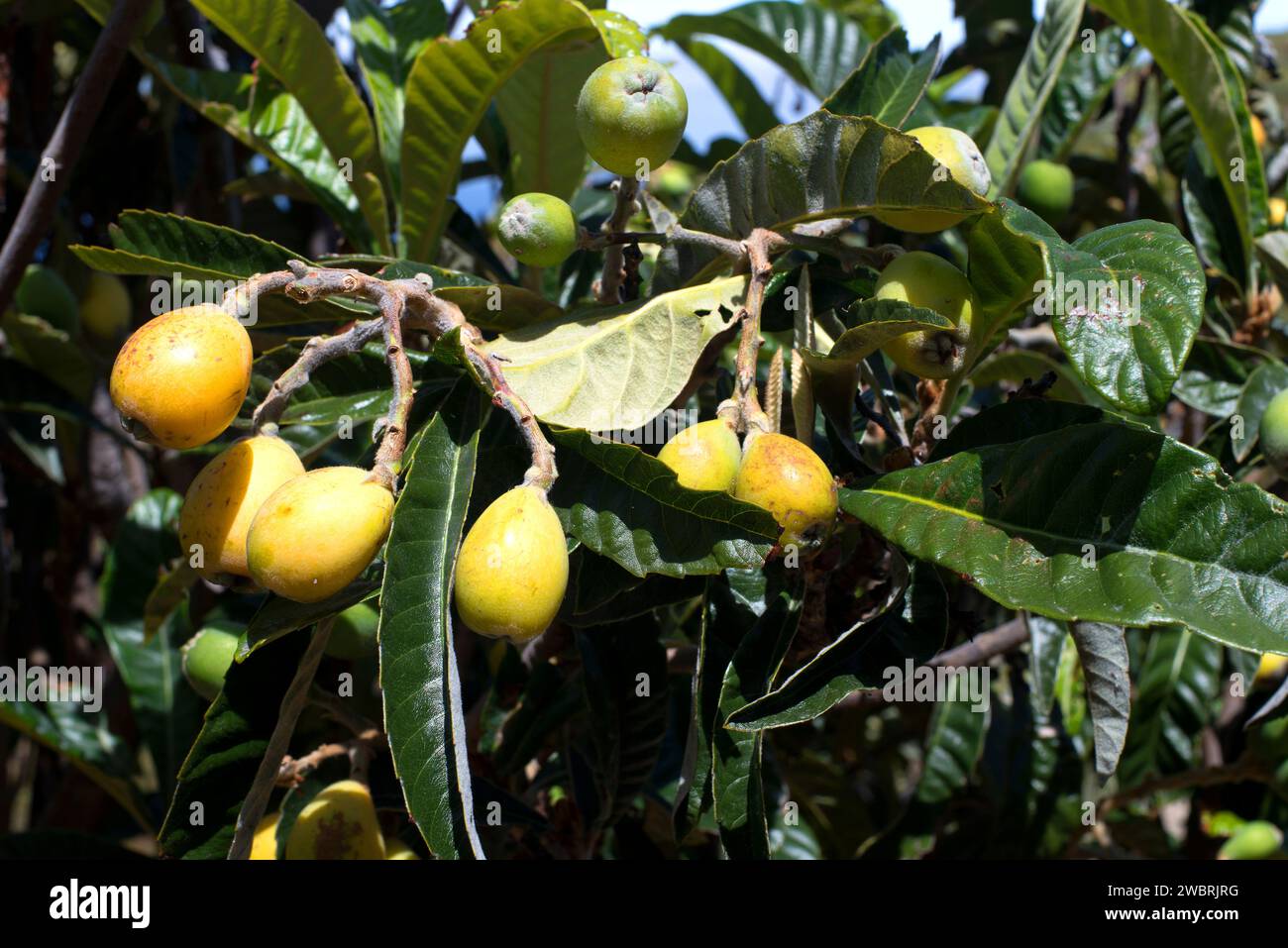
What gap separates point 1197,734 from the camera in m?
2.11

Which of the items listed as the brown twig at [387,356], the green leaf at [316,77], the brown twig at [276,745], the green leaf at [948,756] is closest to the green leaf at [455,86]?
the green leaf at [316,77]

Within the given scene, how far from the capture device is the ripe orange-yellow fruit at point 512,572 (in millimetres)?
884

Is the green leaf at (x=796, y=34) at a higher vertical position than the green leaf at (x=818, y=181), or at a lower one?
higher

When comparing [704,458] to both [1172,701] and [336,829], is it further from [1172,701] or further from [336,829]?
[1172,701]

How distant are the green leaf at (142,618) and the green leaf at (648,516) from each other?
46.2 inches

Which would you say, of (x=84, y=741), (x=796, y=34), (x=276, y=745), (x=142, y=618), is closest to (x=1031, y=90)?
(x=796, y=34)

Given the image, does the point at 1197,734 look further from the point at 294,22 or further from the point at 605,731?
the point at 294,22

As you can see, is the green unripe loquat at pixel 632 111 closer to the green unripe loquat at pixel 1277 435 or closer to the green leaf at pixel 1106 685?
the green leaf at pixel 1106 685

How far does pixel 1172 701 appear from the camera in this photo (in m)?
2.11

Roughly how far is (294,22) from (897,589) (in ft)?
3.67

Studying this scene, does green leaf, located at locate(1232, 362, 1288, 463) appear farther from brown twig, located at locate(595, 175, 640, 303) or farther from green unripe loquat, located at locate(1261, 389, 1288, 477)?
brown twig, located at locate(595, 175, 640, 303)

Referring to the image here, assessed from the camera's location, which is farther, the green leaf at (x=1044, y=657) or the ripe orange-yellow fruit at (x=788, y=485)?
the green leaf at (x=1044, y=657)

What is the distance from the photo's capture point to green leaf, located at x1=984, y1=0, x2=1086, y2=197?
150 cm
